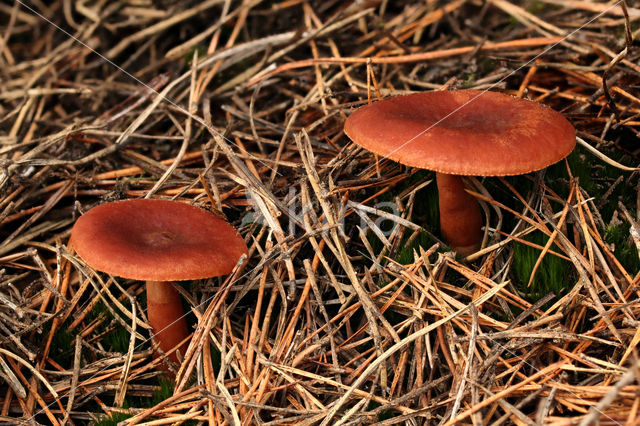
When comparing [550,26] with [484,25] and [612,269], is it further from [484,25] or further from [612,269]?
[612,269]

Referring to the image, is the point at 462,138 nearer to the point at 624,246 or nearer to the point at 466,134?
the point at 466,134

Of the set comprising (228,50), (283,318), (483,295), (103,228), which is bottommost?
(283,318)

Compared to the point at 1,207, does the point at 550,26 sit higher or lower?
higher

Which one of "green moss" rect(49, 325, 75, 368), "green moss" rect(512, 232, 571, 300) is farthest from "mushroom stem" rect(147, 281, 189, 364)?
"green moss" rect(512, 232, 571, 300)

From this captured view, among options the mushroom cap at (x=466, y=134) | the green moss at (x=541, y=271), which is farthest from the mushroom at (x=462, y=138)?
the green moss at (x=541, y=271)

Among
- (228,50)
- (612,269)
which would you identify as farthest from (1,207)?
(612,269)

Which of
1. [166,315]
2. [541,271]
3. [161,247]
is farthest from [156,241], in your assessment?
[541,271]

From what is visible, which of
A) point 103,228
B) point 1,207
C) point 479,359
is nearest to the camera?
point 479,359

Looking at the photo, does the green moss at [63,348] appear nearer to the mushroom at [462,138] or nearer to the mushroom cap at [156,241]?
the mushroom cap at [156,241]
